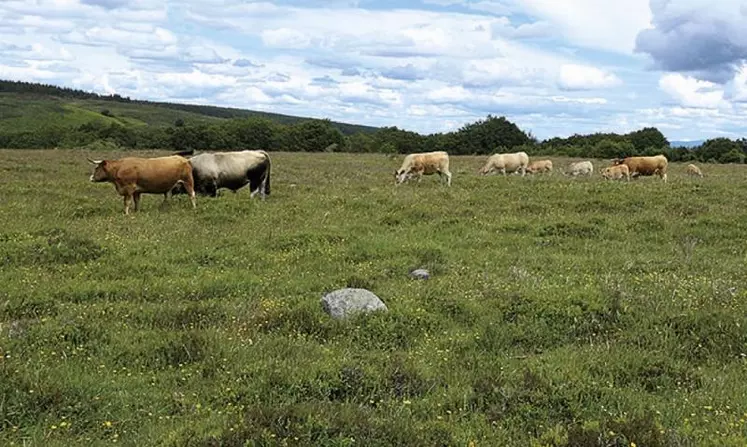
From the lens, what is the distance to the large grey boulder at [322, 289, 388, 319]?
9.06 m

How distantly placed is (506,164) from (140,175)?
22.4 m

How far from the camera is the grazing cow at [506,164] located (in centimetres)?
3609

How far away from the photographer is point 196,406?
6.32 meters

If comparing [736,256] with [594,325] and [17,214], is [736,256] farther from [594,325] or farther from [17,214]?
[17,214]

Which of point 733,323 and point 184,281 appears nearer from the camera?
point 733,323

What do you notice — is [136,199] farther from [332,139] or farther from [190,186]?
[332,139]

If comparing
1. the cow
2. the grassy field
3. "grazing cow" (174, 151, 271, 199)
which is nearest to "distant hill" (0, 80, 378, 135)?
the cow

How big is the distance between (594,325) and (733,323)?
171 cm

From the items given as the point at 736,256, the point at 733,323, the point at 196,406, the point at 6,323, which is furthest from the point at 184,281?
the point at 736,256

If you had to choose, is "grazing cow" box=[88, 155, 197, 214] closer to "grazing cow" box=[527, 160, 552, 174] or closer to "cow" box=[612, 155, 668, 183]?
"cow" box=[612, 155, 668, 183]

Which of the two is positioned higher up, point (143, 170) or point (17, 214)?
point (143, 170)

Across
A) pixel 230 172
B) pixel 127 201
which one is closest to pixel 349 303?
pixel 127 201

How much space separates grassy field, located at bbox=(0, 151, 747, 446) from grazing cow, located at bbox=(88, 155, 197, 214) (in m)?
2.41

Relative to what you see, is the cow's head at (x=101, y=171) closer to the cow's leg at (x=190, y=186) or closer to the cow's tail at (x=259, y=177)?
the cow's leg at (x=190, y=186)
